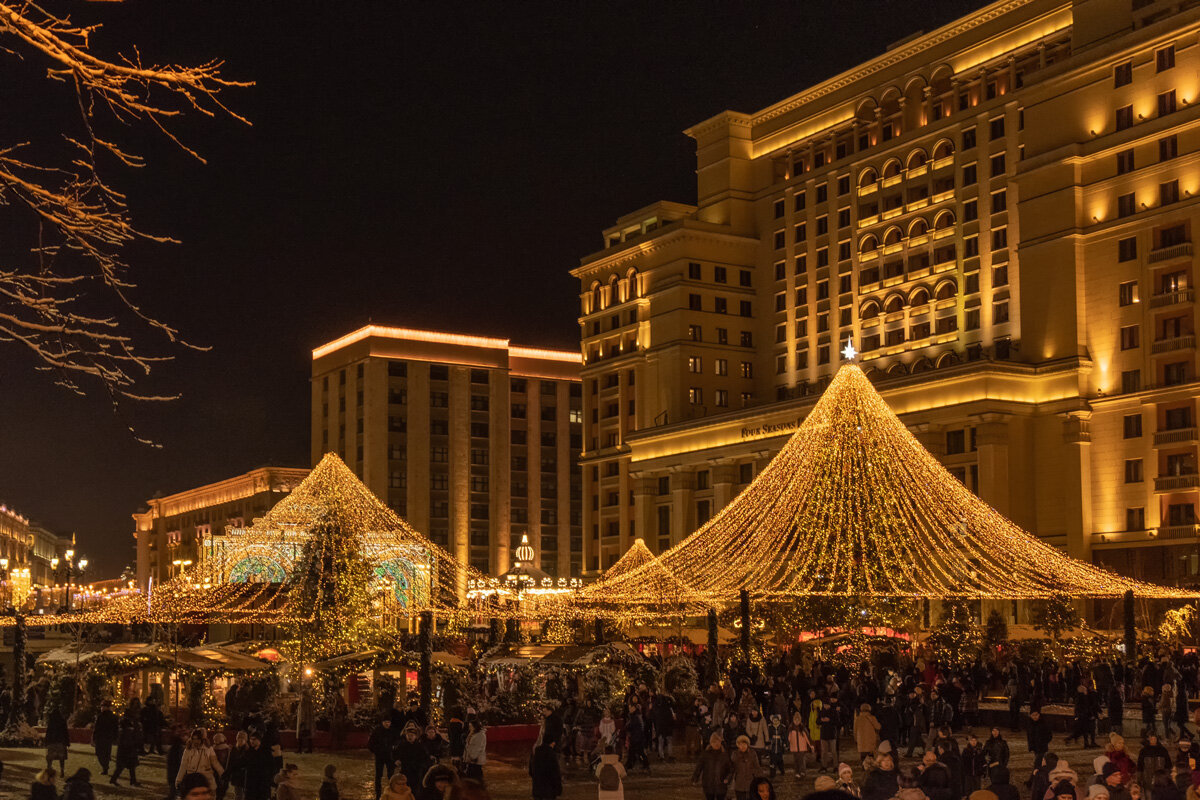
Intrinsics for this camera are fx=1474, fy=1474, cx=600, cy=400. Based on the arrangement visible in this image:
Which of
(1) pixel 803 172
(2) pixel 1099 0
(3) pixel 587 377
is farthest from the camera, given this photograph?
(3) pixel 587 377

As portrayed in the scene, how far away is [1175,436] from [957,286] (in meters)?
17.3

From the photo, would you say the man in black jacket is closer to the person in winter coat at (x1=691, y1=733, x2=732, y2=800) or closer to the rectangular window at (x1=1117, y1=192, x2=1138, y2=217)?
the person in winter coat at (x1=691, y1=733, x2=732, y2=800)

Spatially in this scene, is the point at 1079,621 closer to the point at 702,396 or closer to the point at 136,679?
the point at 136,679

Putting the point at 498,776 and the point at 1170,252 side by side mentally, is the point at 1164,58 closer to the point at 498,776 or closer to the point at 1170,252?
the point at 1170,252

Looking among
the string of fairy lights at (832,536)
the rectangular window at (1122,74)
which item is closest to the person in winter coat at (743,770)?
the string of fairy lights at (832,536)

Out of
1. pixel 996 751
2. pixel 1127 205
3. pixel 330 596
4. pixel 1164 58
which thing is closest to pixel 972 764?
pixel 996 751

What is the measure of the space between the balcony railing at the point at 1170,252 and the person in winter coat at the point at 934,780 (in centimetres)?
4358

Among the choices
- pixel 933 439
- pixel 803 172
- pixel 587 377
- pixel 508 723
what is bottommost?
pixel 508 723

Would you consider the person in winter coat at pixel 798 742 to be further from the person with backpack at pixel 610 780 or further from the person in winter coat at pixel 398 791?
the person in winter coat at pixel 398 791

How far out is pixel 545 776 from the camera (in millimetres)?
20297

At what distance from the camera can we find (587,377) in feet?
309

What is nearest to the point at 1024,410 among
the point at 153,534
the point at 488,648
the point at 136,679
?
the point at 488,648

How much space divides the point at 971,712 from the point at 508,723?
35.3 ft

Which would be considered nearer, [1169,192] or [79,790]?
[79,790]
